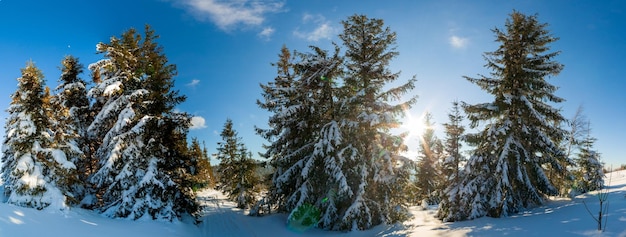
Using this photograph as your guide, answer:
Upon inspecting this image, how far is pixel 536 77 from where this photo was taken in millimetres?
15648

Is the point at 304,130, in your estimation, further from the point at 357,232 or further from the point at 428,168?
the point at 428,168

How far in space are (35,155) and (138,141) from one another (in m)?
4.36

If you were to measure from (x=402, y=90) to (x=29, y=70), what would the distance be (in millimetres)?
19733

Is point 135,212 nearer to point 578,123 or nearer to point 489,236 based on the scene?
point 489,236

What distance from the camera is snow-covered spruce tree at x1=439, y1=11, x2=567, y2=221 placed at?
14773mm

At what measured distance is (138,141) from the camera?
16969 millimetres

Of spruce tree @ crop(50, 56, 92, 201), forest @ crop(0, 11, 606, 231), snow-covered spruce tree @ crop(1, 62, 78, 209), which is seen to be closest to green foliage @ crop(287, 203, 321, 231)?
forest @ crop(0, 11, 606, 231)

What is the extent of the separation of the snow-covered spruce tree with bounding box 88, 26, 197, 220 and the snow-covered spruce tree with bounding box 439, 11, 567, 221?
1573 cm

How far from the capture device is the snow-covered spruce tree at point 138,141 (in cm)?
1625

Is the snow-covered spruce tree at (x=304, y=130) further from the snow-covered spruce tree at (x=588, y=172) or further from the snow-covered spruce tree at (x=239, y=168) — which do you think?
the snow-covered spruce tree at (x=588, y=172)

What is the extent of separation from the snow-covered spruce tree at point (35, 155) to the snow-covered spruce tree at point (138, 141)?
1633 millimetres

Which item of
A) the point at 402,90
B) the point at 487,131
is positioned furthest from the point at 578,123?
the point at 402,90

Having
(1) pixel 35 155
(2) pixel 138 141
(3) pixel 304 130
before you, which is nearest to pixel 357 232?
(3) pixel 304 130

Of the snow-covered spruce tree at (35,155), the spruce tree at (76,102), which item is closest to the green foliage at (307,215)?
the snow-covered spruce tree at (35,155)
